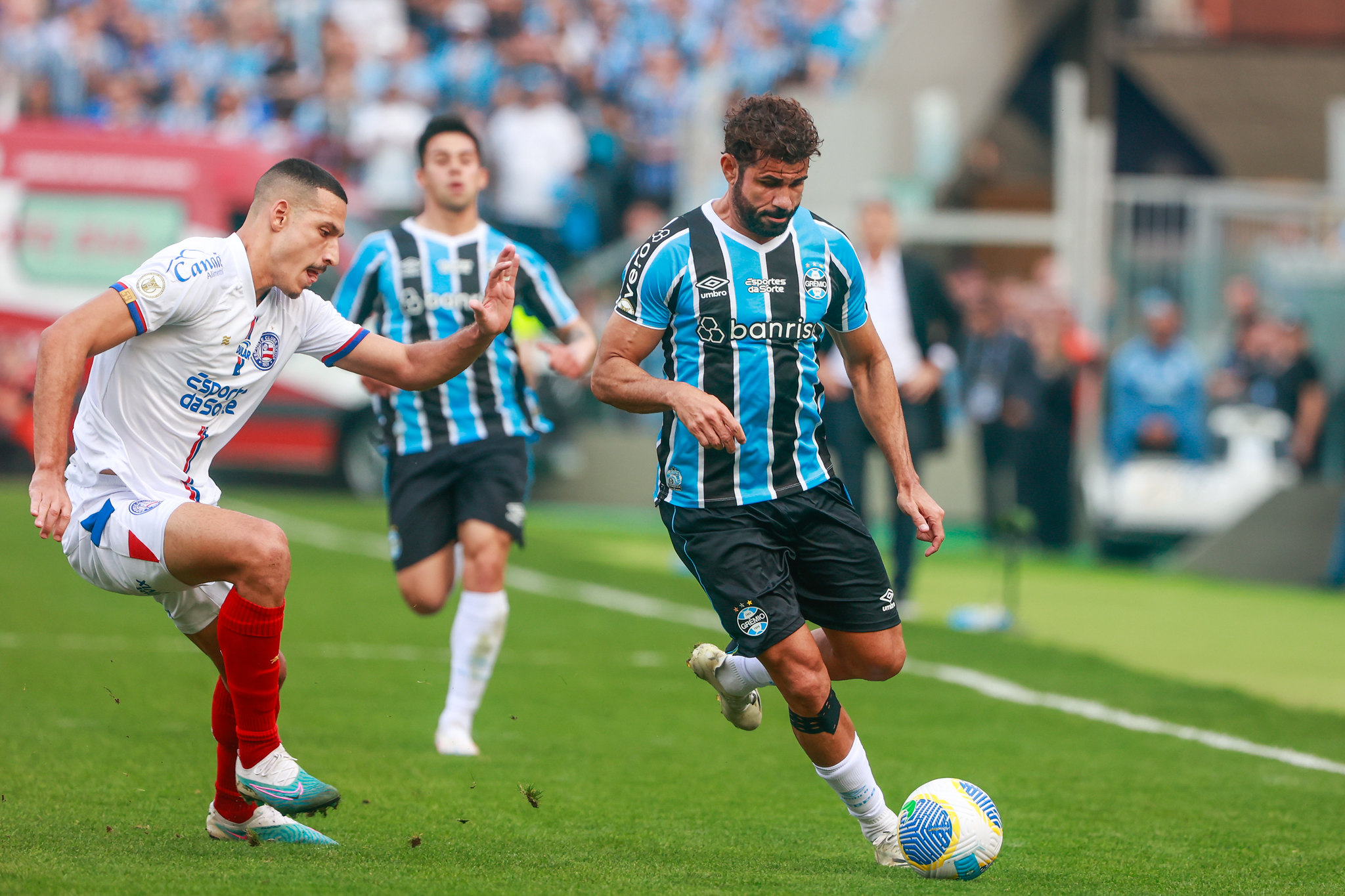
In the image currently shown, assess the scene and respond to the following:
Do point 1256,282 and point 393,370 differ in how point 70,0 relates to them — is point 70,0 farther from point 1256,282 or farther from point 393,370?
point 393,370

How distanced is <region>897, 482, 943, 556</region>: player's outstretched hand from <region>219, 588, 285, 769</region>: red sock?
1855mm

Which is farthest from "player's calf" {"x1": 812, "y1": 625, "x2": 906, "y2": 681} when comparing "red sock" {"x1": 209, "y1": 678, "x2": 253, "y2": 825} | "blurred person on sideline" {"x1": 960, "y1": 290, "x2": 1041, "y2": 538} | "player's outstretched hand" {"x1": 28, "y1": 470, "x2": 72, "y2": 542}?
"blurred person on sideline" {"x1": 960, "y1": 290, "x2": 1041, "y2": 538}

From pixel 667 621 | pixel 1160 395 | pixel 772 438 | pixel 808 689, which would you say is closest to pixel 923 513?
pixel 772 438

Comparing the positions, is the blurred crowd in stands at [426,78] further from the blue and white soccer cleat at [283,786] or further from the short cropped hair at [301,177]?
the blue and white soccer cleat at [283,786]

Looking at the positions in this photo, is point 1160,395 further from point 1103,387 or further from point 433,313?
point 433,313

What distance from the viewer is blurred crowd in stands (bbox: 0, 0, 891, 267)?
Answer: 1944cm

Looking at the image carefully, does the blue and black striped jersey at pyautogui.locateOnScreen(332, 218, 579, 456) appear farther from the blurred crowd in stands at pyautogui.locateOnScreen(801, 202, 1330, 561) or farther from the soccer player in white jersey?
the blurred crowd in stands at pyautogui.locateOnScreen(801, 202, 1330, 561)

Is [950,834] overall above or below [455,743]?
above

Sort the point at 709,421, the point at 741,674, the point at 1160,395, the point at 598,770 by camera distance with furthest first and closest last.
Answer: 1. the point at 1160,395
2. the point at 598,770
3. the point at 741,674
4. the point at 709,421

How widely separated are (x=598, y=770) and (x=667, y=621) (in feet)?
14.2

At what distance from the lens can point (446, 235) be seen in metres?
7.49

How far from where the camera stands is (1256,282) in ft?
53.7

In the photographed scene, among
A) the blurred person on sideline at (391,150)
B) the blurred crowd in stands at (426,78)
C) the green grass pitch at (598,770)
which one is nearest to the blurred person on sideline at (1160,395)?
the green grass pitch at (598,770)

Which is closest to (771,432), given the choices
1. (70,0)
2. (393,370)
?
(393,370)
